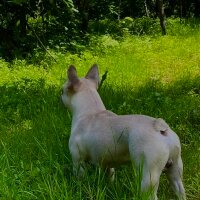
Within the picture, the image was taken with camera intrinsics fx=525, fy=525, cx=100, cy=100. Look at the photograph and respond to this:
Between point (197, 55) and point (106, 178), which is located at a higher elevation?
point (106, 178)

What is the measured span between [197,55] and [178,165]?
257 inches

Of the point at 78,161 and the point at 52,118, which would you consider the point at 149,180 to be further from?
the point at 52,118

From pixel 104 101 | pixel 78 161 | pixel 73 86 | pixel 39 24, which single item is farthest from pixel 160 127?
pixel 39 24

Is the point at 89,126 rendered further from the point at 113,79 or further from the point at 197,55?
the point at 197,55

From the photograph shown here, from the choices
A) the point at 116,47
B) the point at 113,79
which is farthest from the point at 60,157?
the point at 116,47

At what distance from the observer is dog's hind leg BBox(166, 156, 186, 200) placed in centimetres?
383

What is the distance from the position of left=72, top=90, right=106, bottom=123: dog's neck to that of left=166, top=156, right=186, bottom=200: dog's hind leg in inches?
36.2

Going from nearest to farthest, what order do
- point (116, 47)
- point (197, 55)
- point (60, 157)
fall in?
point (60, 157) < point (197, 55) < point (116, 47)

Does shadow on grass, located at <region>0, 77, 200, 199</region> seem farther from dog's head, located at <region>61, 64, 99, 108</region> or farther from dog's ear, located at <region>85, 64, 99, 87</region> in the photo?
dog's ear, located at <region>85, 64, 99, 87</region>

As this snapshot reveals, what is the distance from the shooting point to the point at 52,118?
614 centimetres

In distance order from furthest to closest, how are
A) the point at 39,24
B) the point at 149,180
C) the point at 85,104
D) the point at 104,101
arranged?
the point at 39,24, the point at 104,101, the point at 85,104, the point at 149,180

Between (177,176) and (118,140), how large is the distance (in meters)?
0.51

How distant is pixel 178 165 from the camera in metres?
3.83

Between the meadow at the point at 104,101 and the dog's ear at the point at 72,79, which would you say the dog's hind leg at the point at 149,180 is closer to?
the meadow at the point at 104,101
